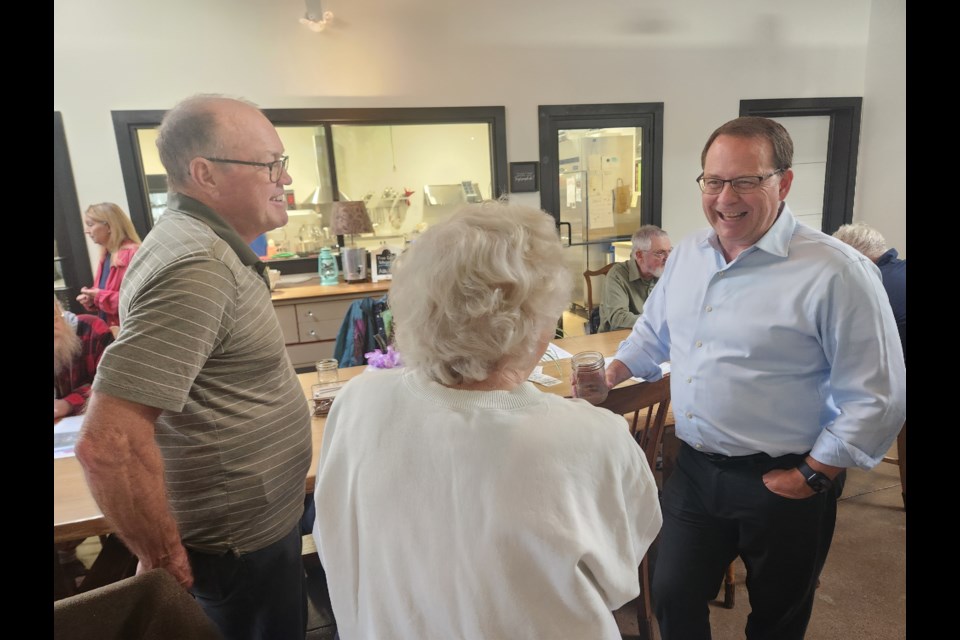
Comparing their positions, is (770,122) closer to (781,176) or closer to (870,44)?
(781,176)

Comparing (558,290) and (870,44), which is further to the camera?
(870,44)

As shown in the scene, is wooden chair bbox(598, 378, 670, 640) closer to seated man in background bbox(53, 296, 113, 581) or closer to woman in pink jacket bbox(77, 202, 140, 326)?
seated man in background bbox(53, 296, 113, 581)

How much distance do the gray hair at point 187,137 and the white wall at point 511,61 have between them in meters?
2.99

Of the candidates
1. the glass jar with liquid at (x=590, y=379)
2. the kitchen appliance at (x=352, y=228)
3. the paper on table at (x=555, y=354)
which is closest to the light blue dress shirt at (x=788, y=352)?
the glass jar with liquid at (x=590, y=379)

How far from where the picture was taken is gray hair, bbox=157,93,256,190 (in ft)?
3.87

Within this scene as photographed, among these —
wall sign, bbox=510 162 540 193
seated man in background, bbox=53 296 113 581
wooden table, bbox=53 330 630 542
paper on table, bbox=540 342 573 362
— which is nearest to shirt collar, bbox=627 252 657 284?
paper on table, bbox=540 342 573 362

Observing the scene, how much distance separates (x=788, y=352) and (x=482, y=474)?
2.88 feet

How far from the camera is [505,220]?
2.47 ft

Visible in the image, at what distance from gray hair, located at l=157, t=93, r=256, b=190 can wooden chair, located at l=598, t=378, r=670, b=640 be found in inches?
42.7

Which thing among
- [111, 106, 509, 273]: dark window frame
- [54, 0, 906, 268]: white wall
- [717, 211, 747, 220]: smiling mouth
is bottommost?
[717, 211, 747, 220]: smiling mouth

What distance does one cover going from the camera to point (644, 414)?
1.80 m

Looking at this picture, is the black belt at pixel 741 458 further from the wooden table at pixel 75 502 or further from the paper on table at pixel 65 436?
the paper on table at pixel 65 436
